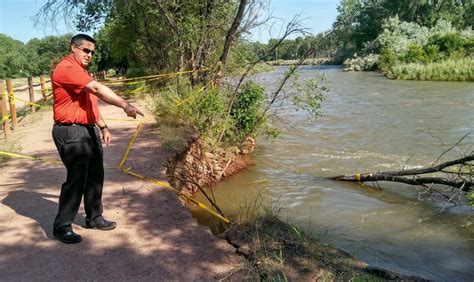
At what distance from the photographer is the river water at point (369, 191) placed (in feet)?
17.6

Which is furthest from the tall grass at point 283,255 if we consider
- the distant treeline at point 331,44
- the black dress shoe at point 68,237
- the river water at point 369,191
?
the distant treeline at point 331,44

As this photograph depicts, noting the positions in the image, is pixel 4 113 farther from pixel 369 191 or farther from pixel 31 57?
pixel 31 57

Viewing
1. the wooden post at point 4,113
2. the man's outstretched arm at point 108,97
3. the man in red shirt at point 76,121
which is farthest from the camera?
the wooden post at point 4,113

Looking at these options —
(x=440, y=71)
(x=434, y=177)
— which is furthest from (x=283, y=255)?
(x=440, y=71)

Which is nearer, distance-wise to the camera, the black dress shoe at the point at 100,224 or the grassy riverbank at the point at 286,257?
the grassy riverbank at the point at 286,257

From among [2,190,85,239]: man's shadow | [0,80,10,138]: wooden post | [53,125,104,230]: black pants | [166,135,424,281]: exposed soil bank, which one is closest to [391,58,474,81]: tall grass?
[0,80,10,138]: wooden post

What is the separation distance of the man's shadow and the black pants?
47 centimetres

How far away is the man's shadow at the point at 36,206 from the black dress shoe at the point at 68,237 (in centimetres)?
22

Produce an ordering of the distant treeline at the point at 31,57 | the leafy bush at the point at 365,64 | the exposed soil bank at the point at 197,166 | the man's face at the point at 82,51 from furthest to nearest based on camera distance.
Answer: the distant treeline at the point at 31,57, the leafy bush at the point at 365,64, the exposed soil bank at the point at 197,166, the man's face at the point at 82,51

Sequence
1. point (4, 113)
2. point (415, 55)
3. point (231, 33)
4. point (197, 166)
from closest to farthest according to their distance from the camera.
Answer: point (197, 166), point (231, 33), point (4, 113), point (415, 55)

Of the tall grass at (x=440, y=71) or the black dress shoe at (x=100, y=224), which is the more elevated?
the tall grass at (x=440, y=71)

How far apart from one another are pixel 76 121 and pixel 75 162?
387 mm

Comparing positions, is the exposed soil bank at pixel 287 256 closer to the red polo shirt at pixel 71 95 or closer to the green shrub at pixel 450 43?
the red polo shirt at pixel 71 95

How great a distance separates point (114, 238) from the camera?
14.3 ft
